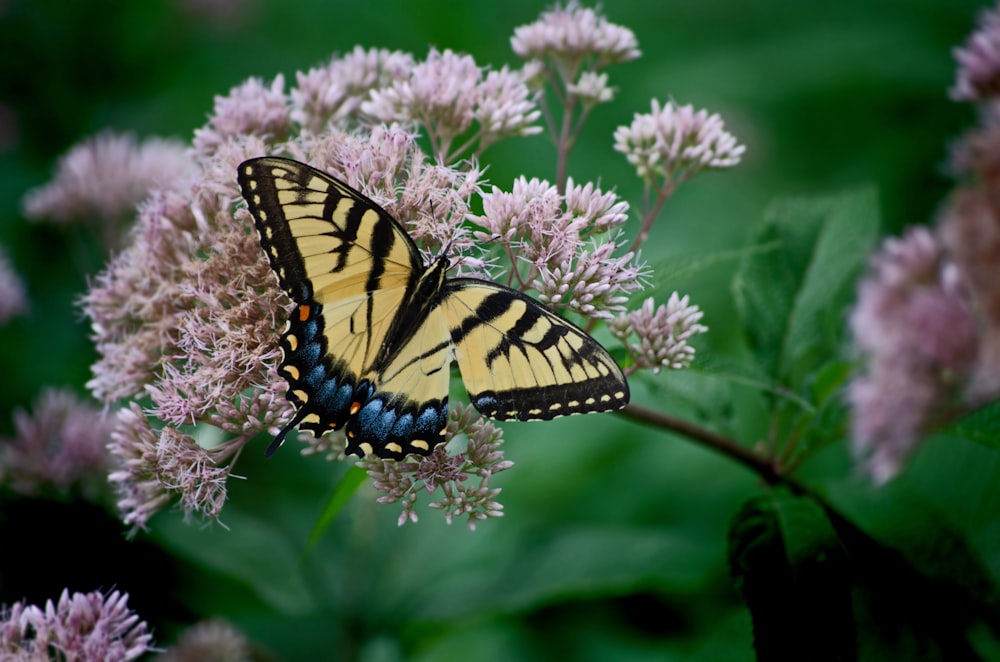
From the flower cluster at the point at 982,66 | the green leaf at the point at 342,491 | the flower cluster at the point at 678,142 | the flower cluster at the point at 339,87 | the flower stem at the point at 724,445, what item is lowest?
the green leaf at the point at 342,491

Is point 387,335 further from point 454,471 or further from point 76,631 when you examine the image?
point 76,631

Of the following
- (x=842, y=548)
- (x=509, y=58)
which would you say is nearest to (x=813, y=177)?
(x=509, y=58)

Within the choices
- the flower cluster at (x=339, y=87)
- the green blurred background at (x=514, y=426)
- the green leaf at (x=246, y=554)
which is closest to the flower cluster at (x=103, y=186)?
the green blurred background at (x=514, y=426)

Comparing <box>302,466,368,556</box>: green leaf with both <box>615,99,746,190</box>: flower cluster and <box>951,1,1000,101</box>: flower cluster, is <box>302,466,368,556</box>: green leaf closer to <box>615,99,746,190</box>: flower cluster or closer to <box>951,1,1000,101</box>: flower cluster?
<box>615,99,746,190</box>: flower cluster

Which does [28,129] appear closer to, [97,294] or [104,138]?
[104,138]

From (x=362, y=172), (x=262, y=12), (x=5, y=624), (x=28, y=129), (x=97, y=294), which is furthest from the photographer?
(x=262, y=12)

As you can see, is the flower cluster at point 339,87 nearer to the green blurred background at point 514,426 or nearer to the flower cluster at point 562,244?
the flower cluster at point 562,244

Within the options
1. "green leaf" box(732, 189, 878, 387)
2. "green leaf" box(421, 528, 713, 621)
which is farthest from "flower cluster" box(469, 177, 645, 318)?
"green leaf" box(421, 528, 713, 621)

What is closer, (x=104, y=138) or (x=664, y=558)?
(x=664, y=558)
